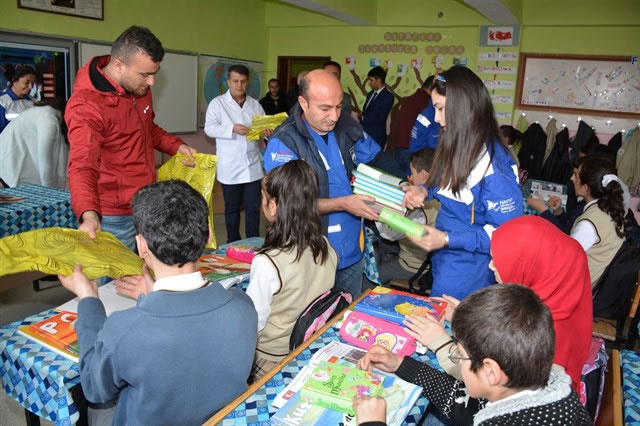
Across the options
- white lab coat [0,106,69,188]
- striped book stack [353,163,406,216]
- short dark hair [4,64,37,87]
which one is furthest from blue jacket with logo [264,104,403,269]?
short dark hair [4,64,37,87]

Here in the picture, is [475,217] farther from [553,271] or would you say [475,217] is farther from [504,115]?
[504,115]

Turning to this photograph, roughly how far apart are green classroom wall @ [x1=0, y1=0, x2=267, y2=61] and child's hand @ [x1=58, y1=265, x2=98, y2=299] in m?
4.56

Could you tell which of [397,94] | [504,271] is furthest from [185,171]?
[397,94]

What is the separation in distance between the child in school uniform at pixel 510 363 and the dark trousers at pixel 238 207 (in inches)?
129

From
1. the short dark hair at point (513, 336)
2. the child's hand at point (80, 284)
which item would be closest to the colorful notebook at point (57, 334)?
the child's hand at point (80, 284)

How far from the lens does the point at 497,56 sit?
7.21m

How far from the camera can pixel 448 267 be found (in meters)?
1.97

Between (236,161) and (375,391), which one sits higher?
(236,161)

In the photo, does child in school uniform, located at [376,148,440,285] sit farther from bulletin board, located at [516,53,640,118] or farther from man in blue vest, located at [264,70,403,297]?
bulletin board, located at [516,53,640,118]

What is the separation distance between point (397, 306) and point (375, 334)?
7.7 inches

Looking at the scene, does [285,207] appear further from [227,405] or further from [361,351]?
[227,405]

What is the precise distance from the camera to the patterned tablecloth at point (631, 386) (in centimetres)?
156

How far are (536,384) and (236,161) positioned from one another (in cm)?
342

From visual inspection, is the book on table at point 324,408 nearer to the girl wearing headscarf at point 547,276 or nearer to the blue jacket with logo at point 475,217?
the girl wearing headscarf at point 547,276
